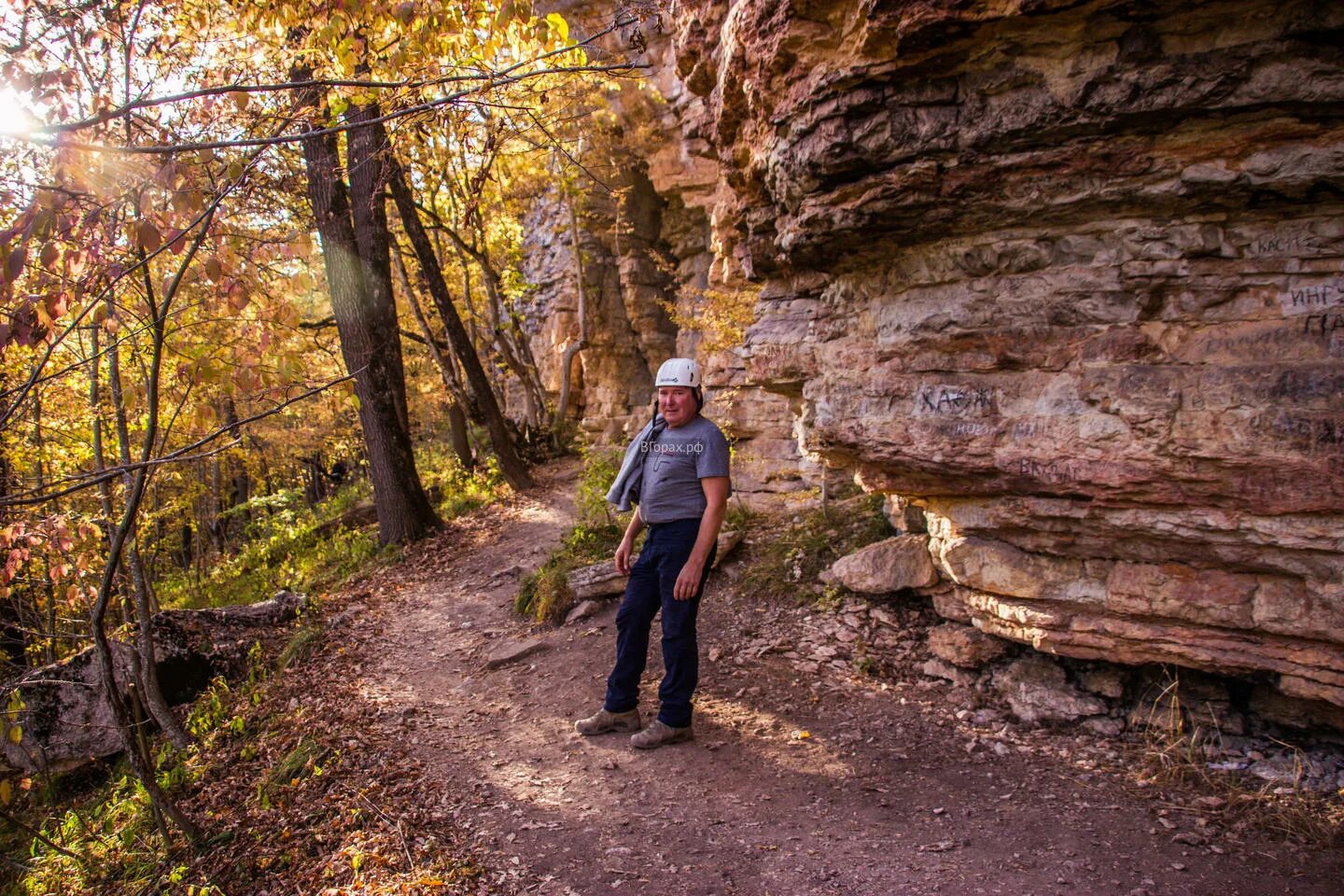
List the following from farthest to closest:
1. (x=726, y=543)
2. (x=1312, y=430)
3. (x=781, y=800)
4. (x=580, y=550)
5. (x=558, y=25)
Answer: (x=580, y=550)
(x=726, y=543)
(x=781, y=800)
(x=558, y=25)
(x=1312, y=430)

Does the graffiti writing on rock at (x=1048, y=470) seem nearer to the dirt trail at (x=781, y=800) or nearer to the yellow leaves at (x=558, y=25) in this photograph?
the dirt trail at (x=781, y=800)

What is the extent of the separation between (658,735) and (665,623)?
675mm

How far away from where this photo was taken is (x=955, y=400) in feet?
15.0

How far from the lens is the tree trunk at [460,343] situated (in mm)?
12422

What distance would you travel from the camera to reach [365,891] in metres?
3.41

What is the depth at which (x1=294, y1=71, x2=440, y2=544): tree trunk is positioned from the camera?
10.5 m

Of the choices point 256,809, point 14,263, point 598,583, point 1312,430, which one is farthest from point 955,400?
point 256,809

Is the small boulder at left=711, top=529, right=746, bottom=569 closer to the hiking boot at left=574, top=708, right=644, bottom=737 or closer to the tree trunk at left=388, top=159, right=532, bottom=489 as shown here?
the hiking boot at left=574, top=708, right=644, bottom=737

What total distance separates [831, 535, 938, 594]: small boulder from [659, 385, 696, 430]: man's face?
84.6 inches

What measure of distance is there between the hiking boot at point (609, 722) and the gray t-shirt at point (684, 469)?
1.24 meters

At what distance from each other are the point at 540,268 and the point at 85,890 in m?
13.6

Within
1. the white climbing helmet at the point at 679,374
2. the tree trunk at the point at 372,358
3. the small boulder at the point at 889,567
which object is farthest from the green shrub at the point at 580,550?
the white climbing helmet at the point at 679,374

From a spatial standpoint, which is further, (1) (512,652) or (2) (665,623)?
(1) (512,652)

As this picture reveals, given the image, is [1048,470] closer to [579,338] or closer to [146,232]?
[146,232]
